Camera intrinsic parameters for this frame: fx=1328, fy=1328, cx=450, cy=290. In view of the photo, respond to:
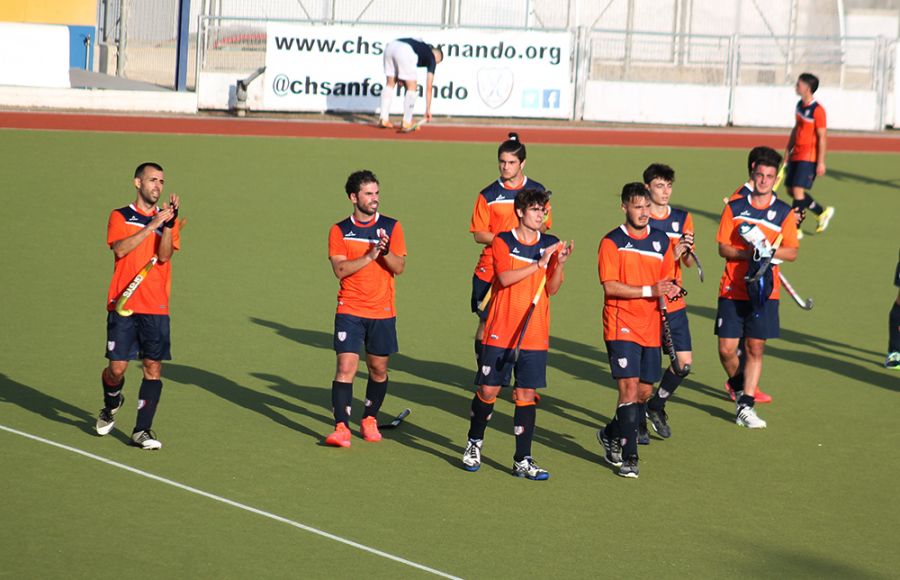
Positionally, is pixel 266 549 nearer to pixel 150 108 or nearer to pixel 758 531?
pixel 758 531

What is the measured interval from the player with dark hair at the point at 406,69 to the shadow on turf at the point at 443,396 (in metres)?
12.4

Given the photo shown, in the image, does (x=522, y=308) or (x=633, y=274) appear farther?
(x=633, y=274)

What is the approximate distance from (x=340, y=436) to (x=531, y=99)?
19201 millimetres

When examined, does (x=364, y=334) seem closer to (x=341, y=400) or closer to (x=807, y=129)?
(x=341, y=400)

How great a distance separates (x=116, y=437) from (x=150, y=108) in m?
18.1

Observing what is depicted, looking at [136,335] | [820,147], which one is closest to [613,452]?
[136,335]

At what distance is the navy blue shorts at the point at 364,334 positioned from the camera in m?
9.41

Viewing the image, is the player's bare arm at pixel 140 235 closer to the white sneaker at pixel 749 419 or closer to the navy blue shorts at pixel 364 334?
the navy blue shorts at pixel 364 334

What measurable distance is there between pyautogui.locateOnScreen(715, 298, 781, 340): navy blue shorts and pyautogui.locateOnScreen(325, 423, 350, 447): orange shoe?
3054 mm

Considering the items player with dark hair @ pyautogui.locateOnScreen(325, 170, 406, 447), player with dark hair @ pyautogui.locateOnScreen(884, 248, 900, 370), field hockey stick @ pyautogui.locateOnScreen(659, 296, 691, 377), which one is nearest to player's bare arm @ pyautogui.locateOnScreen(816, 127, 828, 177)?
player with dark hair @ pyautogui.locateOnScreen(884, 248, 900, 370)

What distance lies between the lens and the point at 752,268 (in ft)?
33.1

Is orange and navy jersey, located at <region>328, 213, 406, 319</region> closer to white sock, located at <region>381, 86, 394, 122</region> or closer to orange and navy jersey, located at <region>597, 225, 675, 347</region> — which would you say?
orange and navy jersey, located at <region>597, 225, 675, 347</region>

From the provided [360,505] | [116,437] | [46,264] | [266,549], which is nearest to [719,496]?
[360,505]

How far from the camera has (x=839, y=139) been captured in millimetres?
27625
